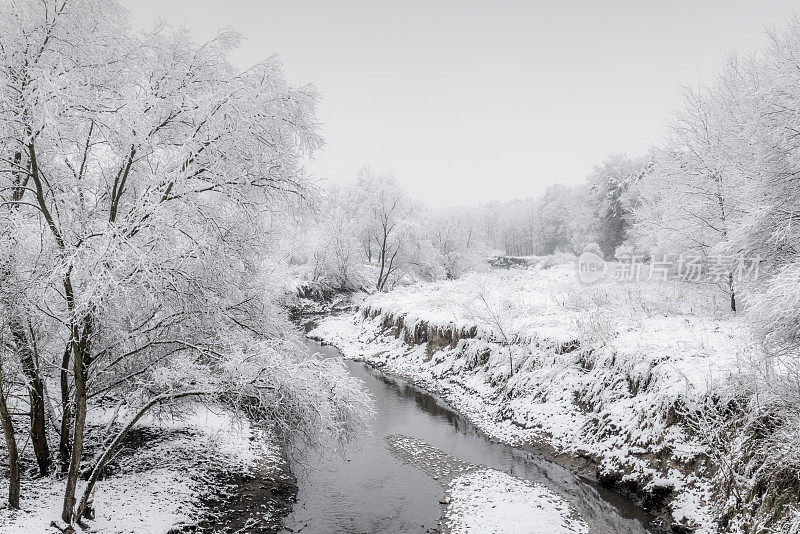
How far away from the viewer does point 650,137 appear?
18.0 m

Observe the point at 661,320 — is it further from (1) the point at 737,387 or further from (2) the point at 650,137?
(2) the point at 650,137

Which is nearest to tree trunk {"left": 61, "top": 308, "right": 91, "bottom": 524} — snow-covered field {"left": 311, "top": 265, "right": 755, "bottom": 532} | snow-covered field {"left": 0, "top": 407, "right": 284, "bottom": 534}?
snow-covered field {"left": 0, "top": 407, "right": 284, "bottom": 534}

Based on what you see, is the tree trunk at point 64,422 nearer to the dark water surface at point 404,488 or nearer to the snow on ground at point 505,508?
the dark water surface at point 404,488

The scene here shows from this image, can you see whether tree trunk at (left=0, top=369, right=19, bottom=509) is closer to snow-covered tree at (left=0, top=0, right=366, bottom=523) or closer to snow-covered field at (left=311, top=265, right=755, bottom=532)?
snow-covered tree at (left=0, top=0, right=366, bottom=523)

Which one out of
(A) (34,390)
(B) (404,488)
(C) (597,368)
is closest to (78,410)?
(A) (34,390)

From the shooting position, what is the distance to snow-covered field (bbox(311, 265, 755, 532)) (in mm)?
9625

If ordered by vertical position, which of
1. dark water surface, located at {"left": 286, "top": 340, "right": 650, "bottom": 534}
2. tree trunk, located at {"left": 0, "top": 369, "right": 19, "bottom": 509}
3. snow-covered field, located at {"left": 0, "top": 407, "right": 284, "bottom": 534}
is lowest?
dark water surface, located at {"left": 286, "top": 340, "right": 650, "bottom": 534}

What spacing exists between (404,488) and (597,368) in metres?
7.06

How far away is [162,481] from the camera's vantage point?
26.9ft

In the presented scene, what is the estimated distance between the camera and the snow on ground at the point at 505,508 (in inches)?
340

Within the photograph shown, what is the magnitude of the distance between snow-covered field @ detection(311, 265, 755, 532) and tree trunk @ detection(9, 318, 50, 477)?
11404 millimetres

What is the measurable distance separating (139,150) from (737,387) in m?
12.0

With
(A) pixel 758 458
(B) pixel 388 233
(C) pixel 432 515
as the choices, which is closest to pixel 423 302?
(B) pixel 388 233

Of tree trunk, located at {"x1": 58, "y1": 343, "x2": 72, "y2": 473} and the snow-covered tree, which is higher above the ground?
the snow-covered tree
